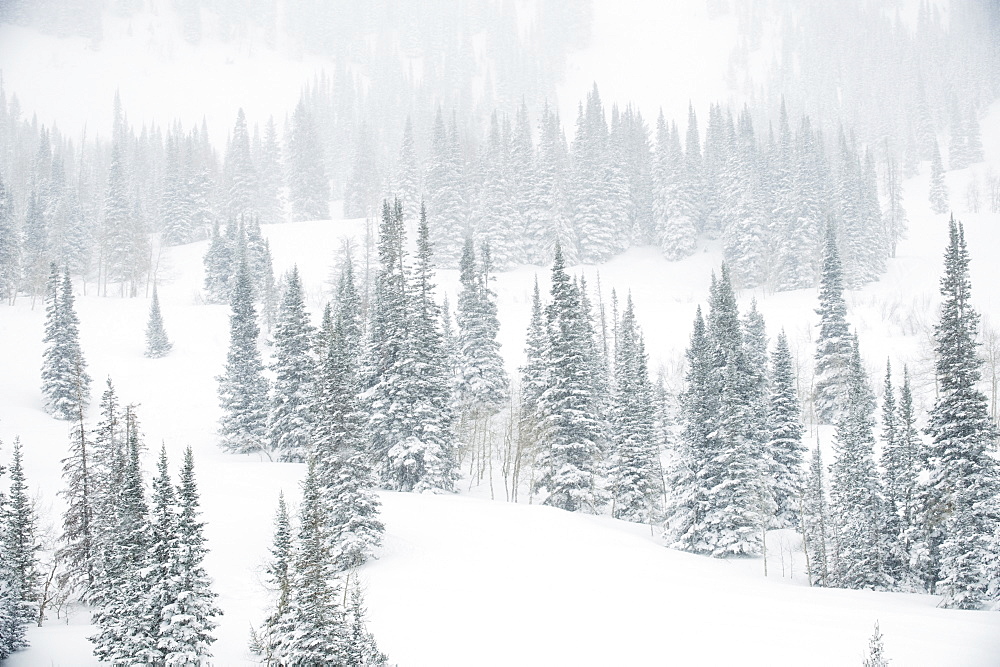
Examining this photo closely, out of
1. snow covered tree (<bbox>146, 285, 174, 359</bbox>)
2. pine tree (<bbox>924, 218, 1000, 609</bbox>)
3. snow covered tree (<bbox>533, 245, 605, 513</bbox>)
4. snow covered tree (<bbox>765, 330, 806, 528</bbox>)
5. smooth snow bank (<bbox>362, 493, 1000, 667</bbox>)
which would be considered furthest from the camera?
snow covered tree (<bbox>146, 285, 174, 359</bbox>)

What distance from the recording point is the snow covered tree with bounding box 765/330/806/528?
42625 mm

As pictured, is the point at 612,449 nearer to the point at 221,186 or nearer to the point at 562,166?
the point at 562,166

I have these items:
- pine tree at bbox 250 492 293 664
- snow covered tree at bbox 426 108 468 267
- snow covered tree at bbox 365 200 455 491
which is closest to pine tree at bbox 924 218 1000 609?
pine tree at bbox 250 492 293 664

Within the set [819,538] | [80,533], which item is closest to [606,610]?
[819,538]

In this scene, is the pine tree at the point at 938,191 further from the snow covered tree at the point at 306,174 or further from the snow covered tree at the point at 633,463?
the snow covered tree at the point at 306,174

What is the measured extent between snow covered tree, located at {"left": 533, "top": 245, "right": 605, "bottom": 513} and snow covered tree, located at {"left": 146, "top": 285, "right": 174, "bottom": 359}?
150 feet

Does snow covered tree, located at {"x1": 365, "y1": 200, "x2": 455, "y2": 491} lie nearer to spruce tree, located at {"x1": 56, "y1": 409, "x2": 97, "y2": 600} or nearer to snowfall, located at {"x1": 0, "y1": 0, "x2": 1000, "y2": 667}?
snowfall, located at {"x1": 0, "y1": 0, "x2": 1000, "y2": 667}

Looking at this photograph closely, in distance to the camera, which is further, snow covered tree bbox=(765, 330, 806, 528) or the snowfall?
snow covered tree bbox=(765, 330, 806, 528)

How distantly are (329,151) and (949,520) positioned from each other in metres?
143

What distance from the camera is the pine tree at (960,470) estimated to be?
85.5ft

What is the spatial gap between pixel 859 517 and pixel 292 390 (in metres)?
33.7

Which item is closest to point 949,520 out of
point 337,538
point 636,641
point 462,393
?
point 636,641

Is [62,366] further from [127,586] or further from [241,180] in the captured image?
[241,180]

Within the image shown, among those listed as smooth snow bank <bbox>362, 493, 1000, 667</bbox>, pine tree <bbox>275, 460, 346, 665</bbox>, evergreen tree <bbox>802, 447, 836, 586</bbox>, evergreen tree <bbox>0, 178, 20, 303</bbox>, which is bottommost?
evergreen tree <bbox>802, 447, 836, 586</bbox>
